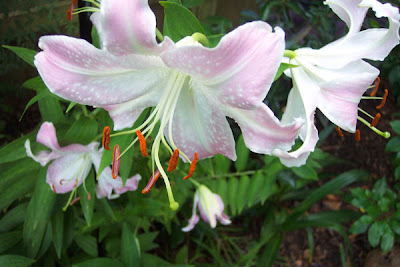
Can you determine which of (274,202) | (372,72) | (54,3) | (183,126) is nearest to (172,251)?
(274,202)

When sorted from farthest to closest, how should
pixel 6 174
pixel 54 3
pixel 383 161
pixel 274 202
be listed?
1. pixel 383 161
2. pixel 274 202
3. pixel 54 3
4. pixel 6 174

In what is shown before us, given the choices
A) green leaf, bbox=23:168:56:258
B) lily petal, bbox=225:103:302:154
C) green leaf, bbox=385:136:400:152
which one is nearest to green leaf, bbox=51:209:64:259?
green leaf, bbox=23:168:56:258

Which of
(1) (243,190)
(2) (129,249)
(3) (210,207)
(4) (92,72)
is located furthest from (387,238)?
(4) (92,72)

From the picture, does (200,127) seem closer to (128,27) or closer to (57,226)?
(128,27)

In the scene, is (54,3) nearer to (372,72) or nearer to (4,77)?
(4,77)

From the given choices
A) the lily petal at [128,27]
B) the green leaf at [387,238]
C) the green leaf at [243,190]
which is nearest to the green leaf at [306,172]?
the green leaf at [243,190]

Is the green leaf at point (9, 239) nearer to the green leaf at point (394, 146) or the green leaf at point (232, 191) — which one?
the green leaf at point (232, 191)
